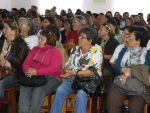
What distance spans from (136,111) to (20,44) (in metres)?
1.52

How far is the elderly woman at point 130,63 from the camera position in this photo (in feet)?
9.75

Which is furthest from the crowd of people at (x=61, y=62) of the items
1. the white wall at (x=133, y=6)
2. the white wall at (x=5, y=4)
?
the white wall at (x=5, y=4)

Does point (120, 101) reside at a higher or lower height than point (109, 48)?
lower

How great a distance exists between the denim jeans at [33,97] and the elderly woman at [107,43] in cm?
101

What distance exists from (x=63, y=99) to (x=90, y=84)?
33 cm

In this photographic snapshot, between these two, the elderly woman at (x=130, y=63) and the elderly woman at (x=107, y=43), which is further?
the elderly woman at (x=107, y=43)

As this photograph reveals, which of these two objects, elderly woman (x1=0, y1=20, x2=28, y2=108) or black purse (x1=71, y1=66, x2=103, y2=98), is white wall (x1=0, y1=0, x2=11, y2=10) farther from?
black purse (x1=71, y1=66, x2=103, y2=98)

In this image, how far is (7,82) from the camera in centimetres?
344

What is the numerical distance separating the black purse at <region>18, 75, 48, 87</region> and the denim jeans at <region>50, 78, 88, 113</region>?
20cm

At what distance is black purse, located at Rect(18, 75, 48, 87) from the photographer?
318 cm

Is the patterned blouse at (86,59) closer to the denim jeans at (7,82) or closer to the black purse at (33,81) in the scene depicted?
the black purse at (33,81)

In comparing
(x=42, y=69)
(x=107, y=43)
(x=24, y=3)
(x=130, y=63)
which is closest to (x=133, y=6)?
(x=24, y=3)

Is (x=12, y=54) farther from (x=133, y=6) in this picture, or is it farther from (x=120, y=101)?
(x=133, y=6)

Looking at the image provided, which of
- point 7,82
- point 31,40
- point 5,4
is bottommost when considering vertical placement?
point 7,82
